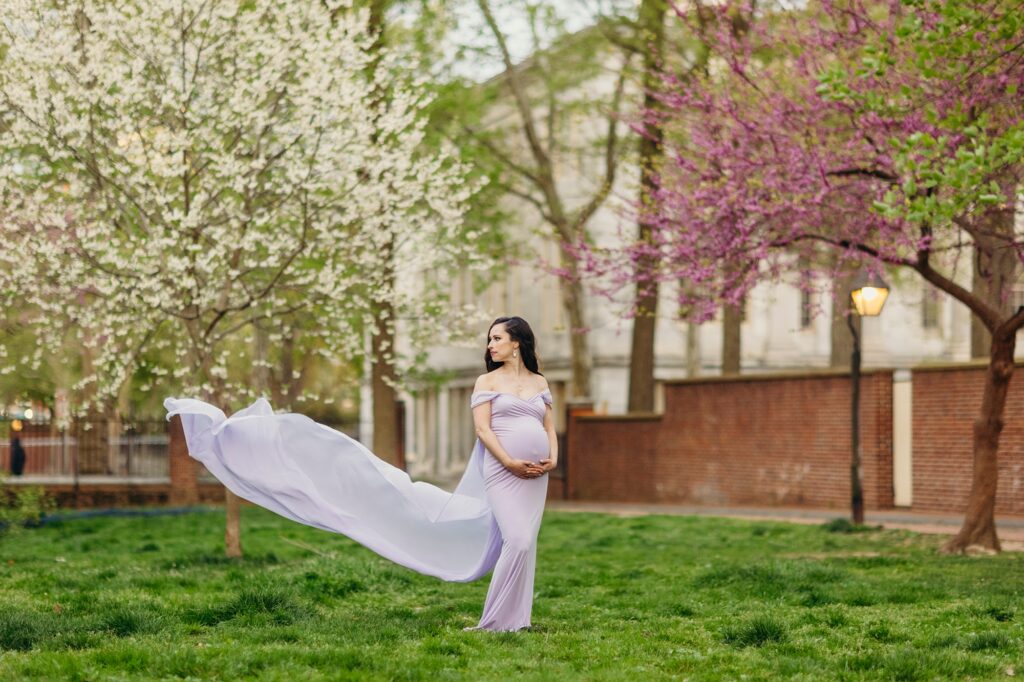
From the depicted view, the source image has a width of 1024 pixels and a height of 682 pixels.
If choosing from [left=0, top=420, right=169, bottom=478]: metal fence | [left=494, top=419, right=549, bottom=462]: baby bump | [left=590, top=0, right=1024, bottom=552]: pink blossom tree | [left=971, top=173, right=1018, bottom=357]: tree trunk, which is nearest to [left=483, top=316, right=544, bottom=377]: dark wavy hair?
[left=494, top=419, right=549, bottom=462]: baby bump

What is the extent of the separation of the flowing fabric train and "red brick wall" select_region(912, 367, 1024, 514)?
13.7 meters

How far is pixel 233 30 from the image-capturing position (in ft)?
50.5

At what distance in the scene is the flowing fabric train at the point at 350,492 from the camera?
29.3ft

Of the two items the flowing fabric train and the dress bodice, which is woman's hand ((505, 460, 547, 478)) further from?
the flowing fabric train

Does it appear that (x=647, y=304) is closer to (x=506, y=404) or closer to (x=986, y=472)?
(x=986, y=472)

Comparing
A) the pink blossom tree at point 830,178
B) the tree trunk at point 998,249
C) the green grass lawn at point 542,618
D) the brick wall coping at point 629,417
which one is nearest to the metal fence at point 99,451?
the brick wall coping at point 629,417

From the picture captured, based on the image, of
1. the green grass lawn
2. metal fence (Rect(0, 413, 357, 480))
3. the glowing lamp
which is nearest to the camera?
the green grass lawn

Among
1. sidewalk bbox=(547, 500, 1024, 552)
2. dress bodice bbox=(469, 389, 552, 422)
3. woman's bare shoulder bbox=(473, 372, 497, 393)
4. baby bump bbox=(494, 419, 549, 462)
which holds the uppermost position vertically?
woman's bare shoulder bbox=(473, 372, 497, 393)

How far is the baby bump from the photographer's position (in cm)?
859

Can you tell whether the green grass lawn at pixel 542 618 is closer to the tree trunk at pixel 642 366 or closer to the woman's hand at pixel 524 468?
the woman's hand at pixel 524 468

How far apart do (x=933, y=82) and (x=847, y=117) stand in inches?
79.3

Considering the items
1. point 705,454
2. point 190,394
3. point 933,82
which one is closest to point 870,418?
point 705,454

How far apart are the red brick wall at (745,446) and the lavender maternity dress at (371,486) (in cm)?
1559

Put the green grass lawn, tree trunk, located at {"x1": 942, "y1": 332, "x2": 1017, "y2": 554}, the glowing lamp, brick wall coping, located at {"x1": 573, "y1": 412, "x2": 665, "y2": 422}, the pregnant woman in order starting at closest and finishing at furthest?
the green grass lawn, the pregnant woman, tree trunk, located at {"x1": 942, "y1": 332, "x2": 1017, "y2": 554}, the glowing lamp, brick wall coping, located at {"x1": 573, "y1": 412, "x2": 665, "y2": 422}
